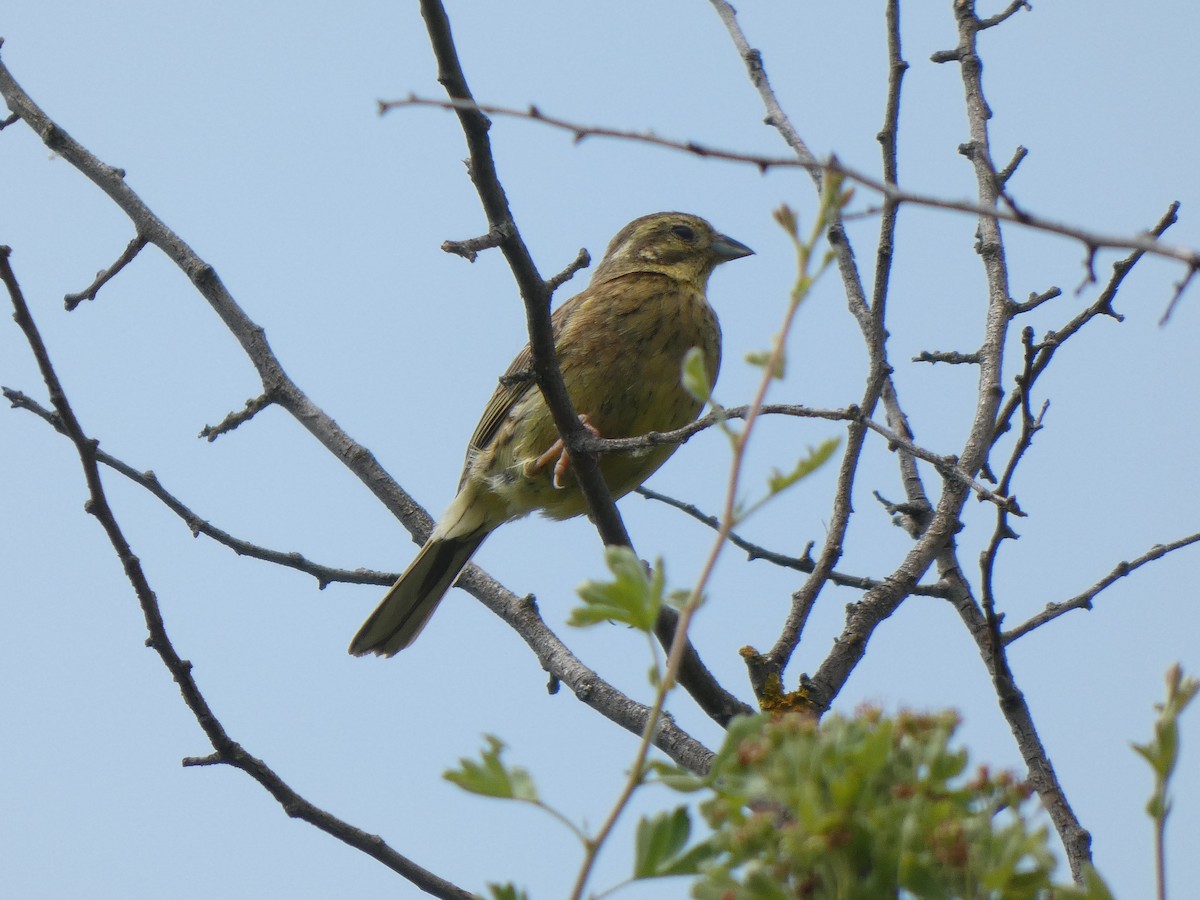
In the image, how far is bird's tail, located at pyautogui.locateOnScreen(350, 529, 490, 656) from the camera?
602 centimetres

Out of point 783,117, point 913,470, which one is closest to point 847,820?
point 913,470

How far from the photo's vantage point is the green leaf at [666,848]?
1.41 meters

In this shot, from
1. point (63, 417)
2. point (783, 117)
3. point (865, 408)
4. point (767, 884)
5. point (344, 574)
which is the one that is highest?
Result: point (783, 117)

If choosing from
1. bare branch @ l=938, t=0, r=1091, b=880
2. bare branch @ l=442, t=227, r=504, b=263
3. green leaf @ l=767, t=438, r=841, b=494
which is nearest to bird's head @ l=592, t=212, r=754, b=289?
bare branch @ l=938, t=0, r=1091, b=880

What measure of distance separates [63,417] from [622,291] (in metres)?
3.63

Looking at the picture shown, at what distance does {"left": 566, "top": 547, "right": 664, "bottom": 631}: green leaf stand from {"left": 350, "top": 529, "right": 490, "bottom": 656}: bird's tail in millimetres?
4577

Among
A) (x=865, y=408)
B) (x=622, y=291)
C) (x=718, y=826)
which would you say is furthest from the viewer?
(x=622, y=291)

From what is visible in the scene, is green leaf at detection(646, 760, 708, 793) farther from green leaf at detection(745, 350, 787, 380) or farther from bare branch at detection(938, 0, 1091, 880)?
bare branch at detection(938, 0, 1091, 880)

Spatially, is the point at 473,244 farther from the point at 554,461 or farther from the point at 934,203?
the point at 554,461

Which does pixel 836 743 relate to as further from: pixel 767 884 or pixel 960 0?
pixel 960 0

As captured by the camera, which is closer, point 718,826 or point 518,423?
point 718,826

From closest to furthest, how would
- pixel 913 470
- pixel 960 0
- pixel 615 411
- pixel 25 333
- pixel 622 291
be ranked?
pixel 25 333 → pixel 913 470 → pixel 960 0 → pixel 615 411 → pixel 622 291

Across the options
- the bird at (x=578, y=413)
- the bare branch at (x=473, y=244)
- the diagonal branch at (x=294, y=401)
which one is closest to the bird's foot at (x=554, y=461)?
the bird at (x=578, y=413)

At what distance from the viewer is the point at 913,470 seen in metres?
4.77
